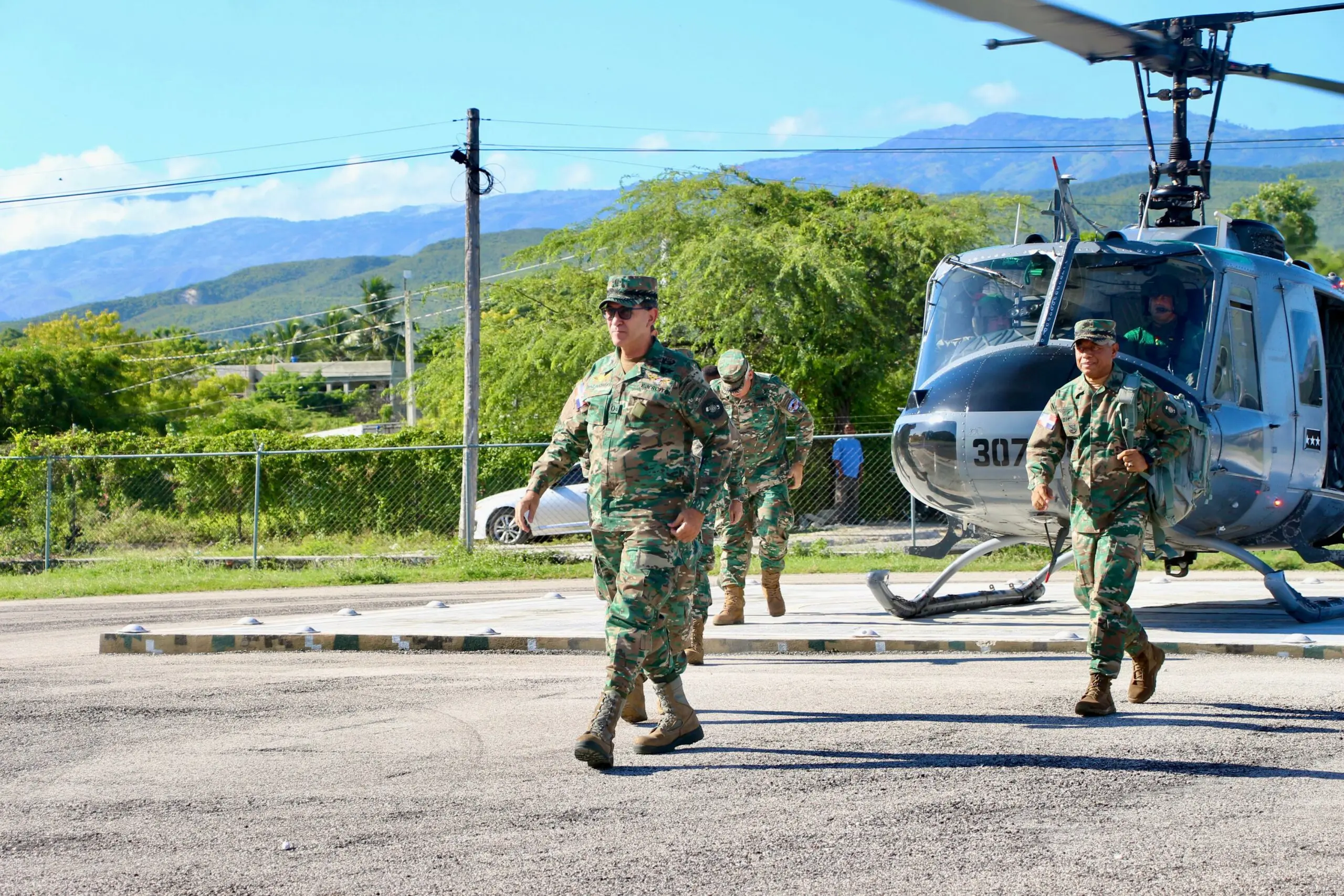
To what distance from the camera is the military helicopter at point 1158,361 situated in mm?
9492

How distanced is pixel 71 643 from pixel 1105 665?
851cm

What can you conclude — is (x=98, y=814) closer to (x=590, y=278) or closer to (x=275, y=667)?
(x=275, y=667)

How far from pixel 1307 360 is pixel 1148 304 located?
1.99 metres

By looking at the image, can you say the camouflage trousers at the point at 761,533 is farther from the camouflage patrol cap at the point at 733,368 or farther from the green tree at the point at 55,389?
the green tree at the point at 55,389

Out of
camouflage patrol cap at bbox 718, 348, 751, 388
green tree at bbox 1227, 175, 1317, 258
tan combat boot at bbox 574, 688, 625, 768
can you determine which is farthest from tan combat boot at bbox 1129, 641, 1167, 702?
green tree at bbox 1227, 175, 1317, 258

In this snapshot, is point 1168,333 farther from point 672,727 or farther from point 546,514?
point 546,514

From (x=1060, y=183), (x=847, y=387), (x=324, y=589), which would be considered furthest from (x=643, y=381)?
(x=847, y=387)

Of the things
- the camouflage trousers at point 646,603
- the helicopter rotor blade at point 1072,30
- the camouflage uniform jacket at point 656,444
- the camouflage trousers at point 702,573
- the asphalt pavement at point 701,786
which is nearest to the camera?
the asphalt pavement at point 701,786

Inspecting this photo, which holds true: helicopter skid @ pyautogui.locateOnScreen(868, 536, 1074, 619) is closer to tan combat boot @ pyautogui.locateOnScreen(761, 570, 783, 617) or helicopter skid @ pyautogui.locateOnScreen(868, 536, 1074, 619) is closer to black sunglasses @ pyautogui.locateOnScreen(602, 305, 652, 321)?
tan combat boot @ pyautogui.locateOnScreen(761, 570, 783, 617)

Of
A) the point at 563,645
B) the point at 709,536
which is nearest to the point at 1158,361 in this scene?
the point at 709,536

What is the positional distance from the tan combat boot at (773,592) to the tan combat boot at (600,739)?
5160mm

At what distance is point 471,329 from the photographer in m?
22.0

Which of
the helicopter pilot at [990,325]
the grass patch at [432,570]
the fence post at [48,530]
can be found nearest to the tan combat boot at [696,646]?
the helicopter pilot at [990,325]

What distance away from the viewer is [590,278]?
99.0 feet
